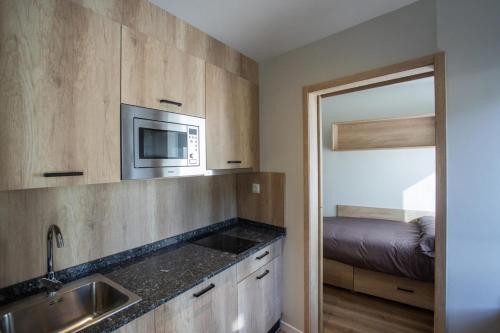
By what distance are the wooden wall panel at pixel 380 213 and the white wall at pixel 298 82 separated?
223 centimetres

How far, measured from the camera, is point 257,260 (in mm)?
1736

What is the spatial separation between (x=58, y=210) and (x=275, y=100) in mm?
1735

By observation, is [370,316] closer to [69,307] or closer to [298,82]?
[298,82]

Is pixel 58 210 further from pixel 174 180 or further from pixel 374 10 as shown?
pixel 374 10

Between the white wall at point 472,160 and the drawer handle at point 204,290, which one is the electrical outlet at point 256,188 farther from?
the white wall at point 472,160

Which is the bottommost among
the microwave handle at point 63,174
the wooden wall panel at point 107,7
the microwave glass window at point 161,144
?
the microwave handle at point 63,174

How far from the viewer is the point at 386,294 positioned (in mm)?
2404

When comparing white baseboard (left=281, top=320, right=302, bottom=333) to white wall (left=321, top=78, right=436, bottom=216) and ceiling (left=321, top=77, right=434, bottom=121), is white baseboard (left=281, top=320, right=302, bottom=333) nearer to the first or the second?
white wall (left=321, top=78, right=436, bottom=216)

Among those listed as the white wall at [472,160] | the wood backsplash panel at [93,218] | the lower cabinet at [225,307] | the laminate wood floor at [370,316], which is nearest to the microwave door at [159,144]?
the wood backsplash panel at [93,218]

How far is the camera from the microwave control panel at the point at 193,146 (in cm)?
150

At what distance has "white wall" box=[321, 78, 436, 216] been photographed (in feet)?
10.8

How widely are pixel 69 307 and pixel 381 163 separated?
13.0 ft

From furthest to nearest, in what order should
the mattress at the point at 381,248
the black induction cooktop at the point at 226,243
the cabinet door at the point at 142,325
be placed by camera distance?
the mattress at the point at 381,248, the black induction cooktop at the point at 226,243, the cabinet door at the point at 142,325

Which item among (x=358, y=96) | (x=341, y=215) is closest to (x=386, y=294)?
(x=341, y=215)
